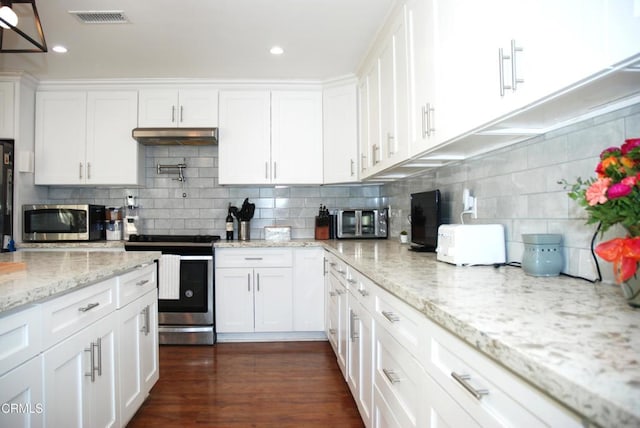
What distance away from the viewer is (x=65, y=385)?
139 centimetres

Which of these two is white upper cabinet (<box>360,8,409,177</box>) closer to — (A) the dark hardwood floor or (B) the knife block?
(B) the knife block

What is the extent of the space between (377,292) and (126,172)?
10.2 ft

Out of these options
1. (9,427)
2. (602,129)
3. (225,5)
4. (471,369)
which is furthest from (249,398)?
(225,5)

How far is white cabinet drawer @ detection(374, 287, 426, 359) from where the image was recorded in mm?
Result: 1110

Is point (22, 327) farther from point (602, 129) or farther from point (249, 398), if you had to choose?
point (602, 129)

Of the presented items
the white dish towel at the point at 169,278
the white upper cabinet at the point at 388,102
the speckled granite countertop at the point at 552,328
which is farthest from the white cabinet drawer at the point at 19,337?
the white dish towel at the point at 169,278

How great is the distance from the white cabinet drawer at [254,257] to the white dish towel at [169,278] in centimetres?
36

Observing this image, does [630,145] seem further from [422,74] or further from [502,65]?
[422,74]

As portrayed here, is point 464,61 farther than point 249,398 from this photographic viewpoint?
No

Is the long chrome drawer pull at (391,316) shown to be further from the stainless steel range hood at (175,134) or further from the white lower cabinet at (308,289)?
the stainless steel range hood at (175,134)

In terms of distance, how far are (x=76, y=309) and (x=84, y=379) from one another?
11.4 inches

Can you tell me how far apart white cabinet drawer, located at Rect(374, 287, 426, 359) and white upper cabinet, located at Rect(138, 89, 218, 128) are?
112 inches

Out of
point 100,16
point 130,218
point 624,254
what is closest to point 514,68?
point 624,254

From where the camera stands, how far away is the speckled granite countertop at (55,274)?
1.11 meters
